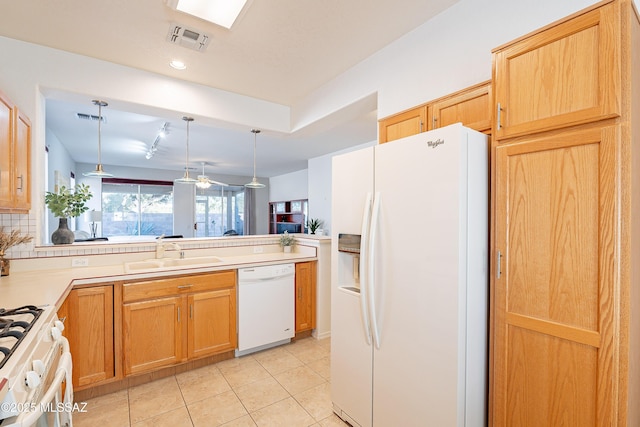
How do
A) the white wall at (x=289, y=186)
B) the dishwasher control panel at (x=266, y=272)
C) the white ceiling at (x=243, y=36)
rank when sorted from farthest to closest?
the white wall at (x=289, y=186), the dishwasher control panel at (x=266, y=272), the white ceiling at (x=243, y=36)

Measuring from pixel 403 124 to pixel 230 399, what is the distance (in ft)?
7.97

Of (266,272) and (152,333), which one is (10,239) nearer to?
(152,333)

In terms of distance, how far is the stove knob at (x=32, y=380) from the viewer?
2.85 ft

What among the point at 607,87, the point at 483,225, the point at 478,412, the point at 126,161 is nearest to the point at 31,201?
the point at 483,225

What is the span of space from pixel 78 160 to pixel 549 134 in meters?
8.63

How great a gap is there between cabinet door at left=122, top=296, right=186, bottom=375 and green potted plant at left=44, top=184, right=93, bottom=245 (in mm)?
929

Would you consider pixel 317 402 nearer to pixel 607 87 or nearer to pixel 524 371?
pixel 524 371

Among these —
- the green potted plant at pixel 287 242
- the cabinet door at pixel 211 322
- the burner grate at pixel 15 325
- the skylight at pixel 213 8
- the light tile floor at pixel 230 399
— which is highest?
the skylight at pixel 213 8

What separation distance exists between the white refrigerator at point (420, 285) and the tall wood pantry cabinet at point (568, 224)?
10 centimetres

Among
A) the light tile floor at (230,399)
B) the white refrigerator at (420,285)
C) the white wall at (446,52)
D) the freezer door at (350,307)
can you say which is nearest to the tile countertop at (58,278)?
the light tile floor at (230,399)

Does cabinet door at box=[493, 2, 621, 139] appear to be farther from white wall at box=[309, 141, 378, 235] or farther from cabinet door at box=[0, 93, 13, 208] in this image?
white wall at box=[309, 141, 378, 235]

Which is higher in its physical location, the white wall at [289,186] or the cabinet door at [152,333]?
the white wall at [289,186]

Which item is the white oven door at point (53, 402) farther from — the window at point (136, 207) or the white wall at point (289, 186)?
the window at point (136, 207)

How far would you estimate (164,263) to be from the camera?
2900mm
